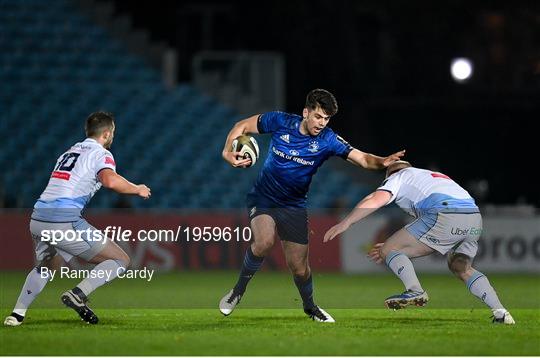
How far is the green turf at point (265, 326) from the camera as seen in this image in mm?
9523

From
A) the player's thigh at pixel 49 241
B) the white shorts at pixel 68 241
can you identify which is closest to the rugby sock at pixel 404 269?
the white shorts at pixel 68 241

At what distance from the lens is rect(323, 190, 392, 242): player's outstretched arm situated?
35.4 ft

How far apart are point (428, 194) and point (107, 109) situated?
1559 centimetres

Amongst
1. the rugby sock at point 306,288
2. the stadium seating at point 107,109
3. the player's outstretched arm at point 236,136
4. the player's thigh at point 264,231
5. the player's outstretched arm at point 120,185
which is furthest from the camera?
the stadium seating at point 107,109

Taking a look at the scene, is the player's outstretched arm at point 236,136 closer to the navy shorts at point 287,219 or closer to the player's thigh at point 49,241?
the navy shorts at point 287,219

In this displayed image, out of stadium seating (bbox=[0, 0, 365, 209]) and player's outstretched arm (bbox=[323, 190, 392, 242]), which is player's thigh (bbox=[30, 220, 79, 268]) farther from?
stadium seating (bbox=[0, 0, 365, 209])

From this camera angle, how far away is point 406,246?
11.7 meters

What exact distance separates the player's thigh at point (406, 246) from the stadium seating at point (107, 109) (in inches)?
489

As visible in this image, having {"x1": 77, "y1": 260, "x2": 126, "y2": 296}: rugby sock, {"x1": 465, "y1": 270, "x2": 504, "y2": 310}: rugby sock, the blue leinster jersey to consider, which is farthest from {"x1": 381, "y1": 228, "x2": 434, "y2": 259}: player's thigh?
{"x1": 77, "y1": 260, "x2": 126, "y2": 296}: rugby sock

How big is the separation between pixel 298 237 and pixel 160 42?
19.1m

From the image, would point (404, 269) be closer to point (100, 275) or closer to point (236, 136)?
point (236, 136)

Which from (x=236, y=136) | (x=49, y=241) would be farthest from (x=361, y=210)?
(x=49, y=241)

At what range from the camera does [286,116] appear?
1184cm

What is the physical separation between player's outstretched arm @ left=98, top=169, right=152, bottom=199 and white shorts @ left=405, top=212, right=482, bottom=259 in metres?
2.71
